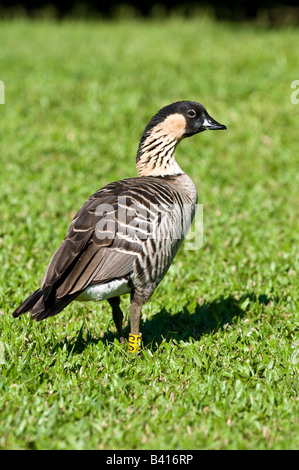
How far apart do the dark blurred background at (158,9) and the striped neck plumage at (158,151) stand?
17.5 metres

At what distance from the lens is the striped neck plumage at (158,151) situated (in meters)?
5.18

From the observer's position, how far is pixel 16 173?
30.4 feet

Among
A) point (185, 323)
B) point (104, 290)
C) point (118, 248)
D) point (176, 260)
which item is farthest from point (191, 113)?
point (176, 260)

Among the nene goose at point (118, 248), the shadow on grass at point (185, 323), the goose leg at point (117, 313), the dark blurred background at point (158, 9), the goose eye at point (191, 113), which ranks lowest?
the shadow on grass at point (185, 323)

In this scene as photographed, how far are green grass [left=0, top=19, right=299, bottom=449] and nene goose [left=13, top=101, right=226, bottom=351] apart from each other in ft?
1.75

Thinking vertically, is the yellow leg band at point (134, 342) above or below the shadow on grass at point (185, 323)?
above

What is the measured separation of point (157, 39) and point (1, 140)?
757 centimetres

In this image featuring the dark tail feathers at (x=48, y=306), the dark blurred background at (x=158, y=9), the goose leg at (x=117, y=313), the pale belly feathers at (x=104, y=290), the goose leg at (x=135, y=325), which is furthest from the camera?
the dark blurred background at (x=158, y=9)

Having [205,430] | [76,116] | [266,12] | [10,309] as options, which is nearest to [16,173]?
[76,116]

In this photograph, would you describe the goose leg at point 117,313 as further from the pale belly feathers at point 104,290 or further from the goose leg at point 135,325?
the pale belly feathers at point 104,290

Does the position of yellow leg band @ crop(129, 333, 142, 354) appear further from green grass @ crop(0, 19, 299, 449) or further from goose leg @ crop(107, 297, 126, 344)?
goose leg @ crop(107, 297, 126, 344)

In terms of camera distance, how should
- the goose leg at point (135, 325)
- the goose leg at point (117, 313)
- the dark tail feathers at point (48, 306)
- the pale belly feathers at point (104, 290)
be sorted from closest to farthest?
1. the dark tail feathers at point (48, 306)
2. the pale belly feathers at point (104, 290)
3. the goose leg at point (135, 325)
4. the goose leg at point (117, 313)

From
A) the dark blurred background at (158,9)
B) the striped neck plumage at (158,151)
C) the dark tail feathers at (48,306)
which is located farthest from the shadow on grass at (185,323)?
the dark blurred background at (158,9)
